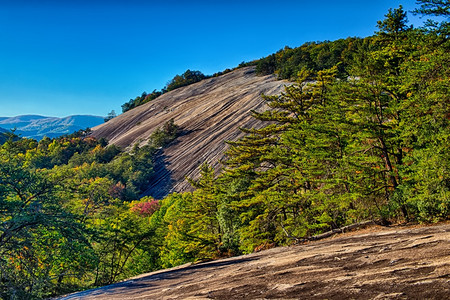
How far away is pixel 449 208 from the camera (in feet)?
40.3

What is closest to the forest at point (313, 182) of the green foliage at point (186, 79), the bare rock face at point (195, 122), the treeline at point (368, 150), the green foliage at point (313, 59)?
the treeline at point (368, 150)

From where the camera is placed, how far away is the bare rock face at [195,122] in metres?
59.4

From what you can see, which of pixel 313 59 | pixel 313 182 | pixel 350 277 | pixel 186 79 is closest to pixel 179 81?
pixel 186 79

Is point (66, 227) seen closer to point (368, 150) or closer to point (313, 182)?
point (313, 182)

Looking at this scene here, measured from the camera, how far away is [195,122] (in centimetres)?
7181

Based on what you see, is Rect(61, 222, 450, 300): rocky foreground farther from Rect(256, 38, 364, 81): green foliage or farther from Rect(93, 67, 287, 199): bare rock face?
Rect(93, 67, 287, 199): bare rock face

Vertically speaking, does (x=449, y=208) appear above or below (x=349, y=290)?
below

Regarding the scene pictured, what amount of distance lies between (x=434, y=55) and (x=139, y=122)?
86.3 m

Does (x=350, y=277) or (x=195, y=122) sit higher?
(x=195, y=122)

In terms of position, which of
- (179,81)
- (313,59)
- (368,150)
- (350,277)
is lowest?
(350,277)

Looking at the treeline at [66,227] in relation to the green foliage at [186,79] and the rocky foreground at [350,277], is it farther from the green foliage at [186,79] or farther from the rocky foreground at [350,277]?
the green foliage at [186,79]

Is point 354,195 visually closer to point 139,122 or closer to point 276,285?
point 276,285

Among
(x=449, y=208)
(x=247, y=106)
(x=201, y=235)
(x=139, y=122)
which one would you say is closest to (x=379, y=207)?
(x=449, y=208)

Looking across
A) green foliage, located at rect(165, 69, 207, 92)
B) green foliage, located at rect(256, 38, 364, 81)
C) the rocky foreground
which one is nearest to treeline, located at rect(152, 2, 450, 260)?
the rocky foreground
